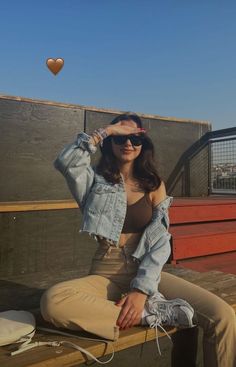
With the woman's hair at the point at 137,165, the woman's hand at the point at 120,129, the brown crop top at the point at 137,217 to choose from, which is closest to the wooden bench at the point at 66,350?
the brown crop top at the point at 137,217

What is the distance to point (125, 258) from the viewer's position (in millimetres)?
2154

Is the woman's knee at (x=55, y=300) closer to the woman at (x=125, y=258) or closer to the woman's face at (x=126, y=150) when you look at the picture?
the woman at (x=125, y=258)

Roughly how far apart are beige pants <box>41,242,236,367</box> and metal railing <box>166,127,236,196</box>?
14.1 ft

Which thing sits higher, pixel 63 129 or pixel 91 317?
pixel 63 129

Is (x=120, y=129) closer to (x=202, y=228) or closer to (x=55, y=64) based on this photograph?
(x=202, y=228)

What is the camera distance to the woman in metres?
1.87

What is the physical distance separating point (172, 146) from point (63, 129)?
2149 millimetres

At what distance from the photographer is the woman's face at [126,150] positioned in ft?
7.23

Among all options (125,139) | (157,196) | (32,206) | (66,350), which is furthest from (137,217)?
(32,206)

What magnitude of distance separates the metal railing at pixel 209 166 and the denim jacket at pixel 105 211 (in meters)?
4.26

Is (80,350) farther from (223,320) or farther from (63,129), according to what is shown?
(63,129)

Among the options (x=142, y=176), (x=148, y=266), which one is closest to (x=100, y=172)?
(x=142, y=176)

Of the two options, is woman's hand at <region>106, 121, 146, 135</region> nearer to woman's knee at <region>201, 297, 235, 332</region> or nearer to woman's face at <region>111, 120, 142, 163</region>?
woman's face at <region>111, 120, 142, 163</region>

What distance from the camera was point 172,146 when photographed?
6.30 metres
